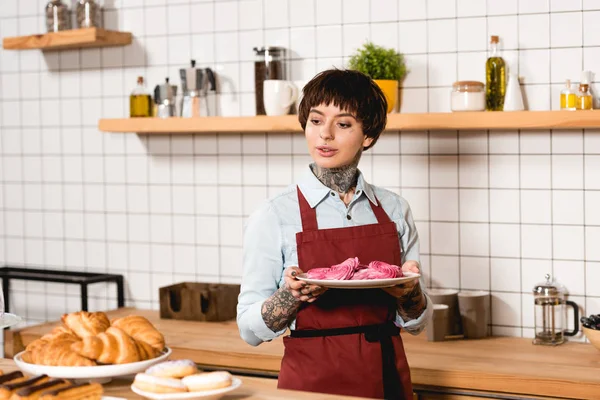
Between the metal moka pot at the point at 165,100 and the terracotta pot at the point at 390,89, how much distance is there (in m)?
0.93

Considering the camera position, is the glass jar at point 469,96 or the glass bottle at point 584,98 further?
the glass jar at point 469,96

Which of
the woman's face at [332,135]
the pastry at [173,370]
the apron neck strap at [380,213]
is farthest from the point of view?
the apron neck strap at [380,213]

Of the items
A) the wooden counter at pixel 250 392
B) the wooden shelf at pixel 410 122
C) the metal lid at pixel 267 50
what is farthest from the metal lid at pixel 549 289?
the wooden counter at pixel 250 392

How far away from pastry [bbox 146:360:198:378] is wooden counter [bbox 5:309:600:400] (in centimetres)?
117

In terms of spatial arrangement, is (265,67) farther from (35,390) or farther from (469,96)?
(35,390)

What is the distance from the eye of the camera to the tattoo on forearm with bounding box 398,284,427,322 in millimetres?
2064

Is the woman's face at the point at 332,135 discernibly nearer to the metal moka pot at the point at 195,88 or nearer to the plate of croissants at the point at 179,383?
the plate of croissants at the point at 179,383

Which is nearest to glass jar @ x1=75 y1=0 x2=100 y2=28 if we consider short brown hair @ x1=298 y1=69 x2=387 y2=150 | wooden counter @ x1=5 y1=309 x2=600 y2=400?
wooden counter @ x1=5 y1=309 x2=600 y2=400

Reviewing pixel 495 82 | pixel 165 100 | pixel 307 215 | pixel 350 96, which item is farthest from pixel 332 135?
pixel 165 100

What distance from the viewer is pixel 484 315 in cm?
295

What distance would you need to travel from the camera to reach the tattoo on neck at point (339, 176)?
2.16 m

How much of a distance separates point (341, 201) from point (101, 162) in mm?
1874

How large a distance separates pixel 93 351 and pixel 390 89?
5.60 feet

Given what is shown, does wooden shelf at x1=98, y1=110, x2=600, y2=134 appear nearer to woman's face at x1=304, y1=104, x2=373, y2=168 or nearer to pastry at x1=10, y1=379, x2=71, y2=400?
woman's face at x1=304, y1=104, x2=373, y2=168
